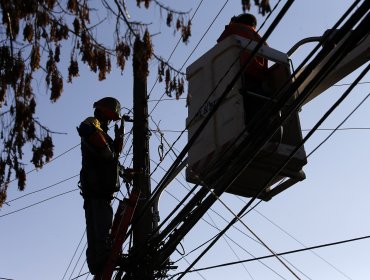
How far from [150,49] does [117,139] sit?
3.57m

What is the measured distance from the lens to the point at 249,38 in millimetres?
7477

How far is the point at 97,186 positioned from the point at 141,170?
1277 mm

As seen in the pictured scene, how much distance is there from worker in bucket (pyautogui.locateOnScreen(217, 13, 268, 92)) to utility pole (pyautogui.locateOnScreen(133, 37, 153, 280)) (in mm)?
1047

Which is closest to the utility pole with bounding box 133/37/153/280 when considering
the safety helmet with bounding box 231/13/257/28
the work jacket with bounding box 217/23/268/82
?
the work jacket with bounding box 217/23/268/82

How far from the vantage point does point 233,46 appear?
716 cm

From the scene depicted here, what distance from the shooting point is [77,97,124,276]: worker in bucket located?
750cm

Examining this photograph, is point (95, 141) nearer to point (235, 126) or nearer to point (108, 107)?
point (108, 107)

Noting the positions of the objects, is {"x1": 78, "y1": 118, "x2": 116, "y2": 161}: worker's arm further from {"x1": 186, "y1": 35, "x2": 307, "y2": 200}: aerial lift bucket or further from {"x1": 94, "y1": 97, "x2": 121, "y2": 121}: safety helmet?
{"x1": 186, "y1": 35, "x2": 307, "y2": 200}: aerial lift bucket

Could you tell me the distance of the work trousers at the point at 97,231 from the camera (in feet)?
24.5

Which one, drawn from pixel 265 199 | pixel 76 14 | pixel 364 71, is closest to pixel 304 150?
pixel 265 199

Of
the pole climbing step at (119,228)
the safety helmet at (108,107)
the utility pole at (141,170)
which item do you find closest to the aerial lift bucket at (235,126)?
the utility pole at (141,170)

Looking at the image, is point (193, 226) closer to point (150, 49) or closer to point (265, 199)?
point (265, 199)

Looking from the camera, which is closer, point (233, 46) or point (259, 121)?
point (259, 121)

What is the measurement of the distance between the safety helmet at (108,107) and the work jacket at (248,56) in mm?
1386
